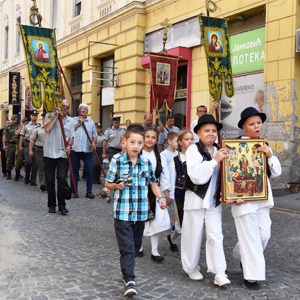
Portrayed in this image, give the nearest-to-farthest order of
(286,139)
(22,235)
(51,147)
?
(22,235) < (51,147) < (286,139)

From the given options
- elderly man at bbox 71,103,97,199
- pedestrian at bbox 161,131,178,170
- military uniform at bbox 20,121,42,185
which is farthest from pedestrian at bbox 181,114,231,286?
military uniform at bbox 20,121,42,185

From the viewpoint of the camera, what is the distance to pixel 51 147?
25.0 ft

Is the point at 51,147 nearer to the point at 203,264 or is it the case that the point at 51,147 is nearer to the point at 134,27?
the point at 203,264

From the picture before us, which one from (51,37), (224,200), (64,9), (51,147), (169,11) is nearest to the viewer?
(224,200)

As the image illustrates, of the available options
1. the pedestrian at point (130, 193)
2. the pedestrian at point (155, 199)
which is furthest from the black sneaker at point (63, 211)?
the pedestrian at point (130, 193)

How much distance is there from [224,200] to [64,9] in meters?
19.2

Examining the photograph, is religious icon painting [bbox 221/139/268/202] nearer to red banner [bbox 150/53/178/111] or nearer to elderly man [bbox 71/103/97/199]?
elderly man [bbox 71/103/97/199]

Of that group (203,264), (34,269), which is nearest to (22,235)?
(34,269)

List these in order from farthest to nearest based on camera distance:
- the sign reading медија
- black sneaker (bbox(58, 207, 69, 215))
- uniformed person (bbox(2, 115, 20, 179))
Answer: uniformed person (bbox(2, 115, 20, 179)), the sign reading медија, black sneaker (bbox(58, 207, 69, 215))

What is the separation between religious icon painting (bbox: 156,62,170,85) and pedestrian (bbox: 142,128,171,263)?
5600 millimetres

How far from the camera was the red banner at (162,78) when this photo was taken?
411 inches

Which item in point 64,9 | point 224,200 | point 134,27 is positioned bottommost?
point 224,200

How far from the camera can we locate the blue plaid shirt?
13.1 feet

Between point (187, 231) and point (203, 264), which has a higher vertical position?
point (187, 231)
